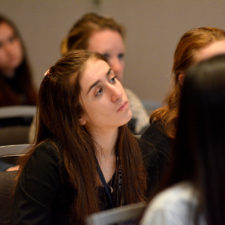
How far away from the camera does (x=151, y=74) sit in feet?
8.18

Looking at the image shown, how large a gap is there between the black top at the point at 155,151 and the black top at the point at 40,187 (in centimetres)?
26

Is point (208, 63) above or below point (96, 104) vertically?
A: above

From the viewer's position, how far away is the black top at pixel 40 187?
1040 millimetres

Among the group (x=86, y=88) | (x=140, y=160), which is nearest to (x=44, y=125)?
(x=86, y=88)

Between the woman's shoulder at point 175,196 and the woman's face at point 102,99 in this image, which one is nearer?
the woman's shoulder at point 175,196

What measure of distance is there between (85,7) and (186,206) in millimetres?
2175

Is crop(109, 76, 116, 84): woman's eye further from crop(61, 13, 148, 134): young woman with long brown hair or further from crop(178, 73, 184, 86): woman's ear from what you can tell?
crop(61, 13, 148, 134): young woman with long brown hair

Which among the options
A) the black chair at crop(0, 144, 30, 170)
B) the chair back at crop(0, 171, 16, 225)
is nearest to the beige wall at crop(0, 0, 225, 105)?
the black chair at crop(0, 144, 30, 170)

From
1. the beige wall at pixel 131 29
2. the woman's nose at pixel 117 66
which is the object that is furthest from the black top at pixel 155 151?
the beige wall at pixel 131 29

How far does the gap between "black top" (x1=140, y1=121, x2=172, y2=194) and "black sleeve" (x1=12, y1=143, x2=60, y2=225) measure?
29 cm

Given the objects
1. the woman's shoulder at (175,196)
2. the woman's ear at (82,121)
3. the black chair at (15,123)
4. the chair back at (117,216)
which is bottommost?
the black chair at (15,123)

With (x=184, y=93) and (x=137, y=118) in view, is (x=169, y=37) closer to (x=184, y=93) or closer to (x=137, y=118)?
(x=137, y=118)

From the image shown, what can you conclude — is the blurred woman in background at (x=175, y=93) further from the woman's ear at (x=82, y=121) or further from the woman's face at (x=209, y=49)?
the woman's ear at (x=82, y=121)

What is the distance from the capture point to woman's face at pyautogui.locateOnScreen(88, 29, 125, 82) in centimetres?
186
